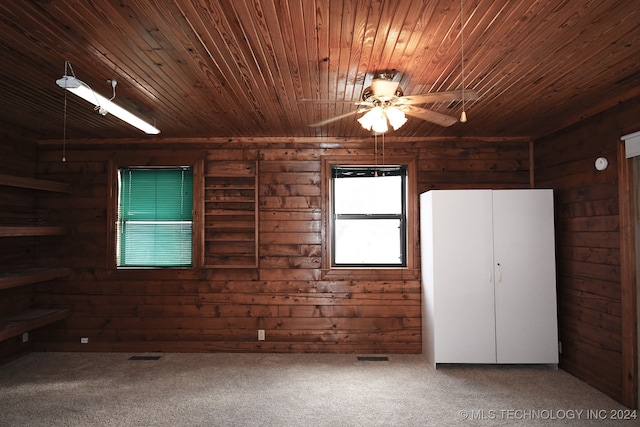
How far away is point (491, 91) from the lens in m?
3.12

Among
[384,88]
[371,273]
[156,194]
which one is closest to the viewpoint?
[384,88]

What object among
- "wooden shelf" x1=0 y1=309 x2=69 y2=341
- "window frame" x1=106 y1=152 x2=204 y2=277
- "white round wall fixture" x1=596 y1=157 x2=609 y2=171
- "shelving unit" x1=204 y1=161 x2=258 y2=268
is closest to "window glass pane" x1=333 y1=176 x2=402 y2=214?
"shelving unit" x1=204 y1=161 x2=258 y2=268

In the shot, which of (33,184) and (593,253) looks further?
(33,184)

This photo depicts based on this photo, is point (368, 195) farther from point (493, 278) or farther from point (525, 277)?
point (525, 277)

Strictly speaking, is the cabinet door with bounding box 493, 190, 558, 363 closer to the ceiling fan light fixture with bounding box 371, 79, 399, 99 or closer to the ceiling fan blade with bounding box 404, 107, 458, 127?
the ceiling fan blade with bounding box 404, 107, 458, 127

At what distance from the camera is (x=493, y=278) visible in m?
4.01

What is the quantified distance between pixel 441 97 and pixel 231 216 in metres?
3.00

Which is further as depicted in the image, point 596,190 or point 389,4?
point 596,190

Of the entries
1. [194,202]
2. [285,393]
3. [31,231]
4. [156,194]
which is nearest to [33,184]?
[31,231]

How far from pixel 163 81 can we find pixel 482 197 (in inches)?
125

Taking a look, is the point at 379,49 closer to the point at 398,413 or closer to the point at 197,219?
the point at 398,413

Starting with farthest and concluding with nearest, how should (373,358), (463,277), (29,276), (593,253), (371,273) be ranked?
1. (371,273)
2. (373,358)
3. (463,277)
4. (29,276)
5. (593,253)

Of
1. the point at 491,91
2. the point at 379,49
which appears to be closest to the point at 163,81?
the point at 379,49

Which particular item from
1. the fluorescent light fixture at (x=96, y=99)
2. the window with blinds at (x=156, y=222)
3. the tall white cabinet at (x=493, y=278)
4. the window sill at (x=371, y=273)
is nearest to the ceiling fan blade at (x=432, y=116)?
the tall white cabinet at (x=493, y=278)
